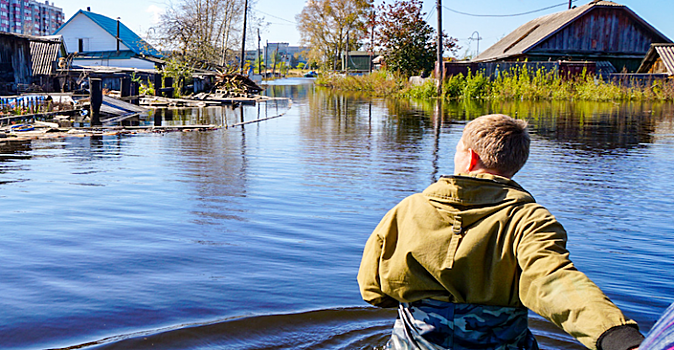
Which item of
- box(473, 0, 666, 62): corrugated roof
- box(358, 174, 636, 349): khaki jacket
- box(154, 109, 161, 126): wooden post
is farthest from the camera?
box(473, 0, 666, 62): corrugated roof

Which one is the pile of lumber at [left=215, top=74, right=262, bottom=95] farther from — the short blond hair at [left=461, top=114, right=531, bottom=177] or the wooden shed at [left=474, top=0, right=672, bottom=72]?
the short blond hair at [left=461, top=114, right=531, bottom=177]

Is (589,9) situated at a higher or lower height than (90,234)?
higher

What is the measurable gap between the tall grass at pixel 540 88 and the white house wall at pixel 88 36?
38181mm

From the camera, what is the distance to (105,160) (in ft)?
36.7

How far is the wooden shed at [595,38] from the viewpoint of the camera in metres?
40.7

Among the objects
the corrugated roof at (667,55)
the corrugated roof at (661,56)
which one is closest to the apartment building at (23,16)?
the corrugated roof at (661,56)

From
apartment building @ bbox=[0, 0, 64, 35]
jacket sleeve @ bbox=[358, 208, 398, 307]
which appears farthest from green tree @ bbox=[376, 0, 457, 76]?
apartment building @ bbox=[0, 0, 64, 35]

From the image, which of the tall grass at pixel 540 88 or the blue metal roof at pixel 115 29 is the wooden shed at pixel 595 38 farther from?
the blue metal roof at pixel 115 29

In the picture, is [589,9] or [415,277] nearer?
[415,277]

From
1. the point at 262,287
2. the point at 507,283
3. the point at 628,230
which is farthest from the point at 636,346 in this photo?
the point at 628,230

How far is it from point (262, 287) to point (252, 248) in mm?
1044

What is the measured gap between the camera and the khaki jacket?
1950 mm

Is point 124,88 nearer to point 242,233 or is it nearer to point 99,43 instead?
point 242,233

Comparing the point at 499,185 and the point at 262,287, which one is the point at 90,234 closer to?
the point at 262,287
